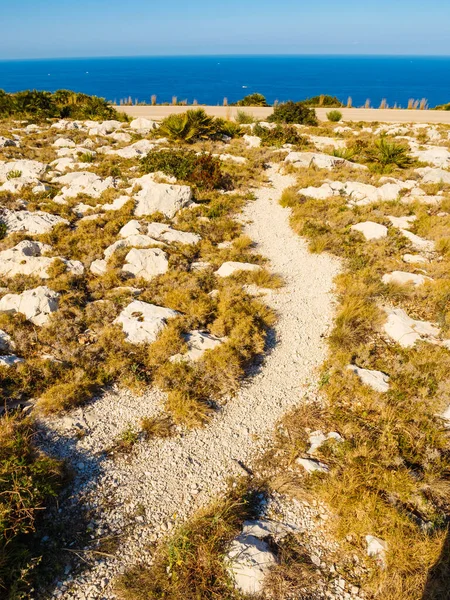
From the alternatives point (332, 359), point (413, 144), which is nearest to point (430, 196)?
point (413, 144)

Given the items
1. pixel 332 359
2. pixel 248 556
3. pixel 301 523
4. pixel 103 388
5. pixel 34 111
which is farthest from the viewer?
pixel 34 111

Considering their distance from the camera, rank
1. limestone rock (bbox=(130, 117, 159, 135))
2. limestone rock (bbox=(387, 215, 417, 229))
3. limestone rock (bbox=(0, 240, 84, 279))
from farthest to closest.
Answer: limestone rock (bbox=(130, 117, 159, 135)) < limestone rock (bbox=(387, 215, 417, 229)) < limestone rock (bbox=(0, 240, 84, 279))

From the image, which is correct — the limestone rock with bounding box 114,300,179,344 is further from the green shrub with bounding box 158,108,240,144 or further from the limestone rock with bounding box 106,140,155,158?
the green shrub with bounding box 158,108,240,144

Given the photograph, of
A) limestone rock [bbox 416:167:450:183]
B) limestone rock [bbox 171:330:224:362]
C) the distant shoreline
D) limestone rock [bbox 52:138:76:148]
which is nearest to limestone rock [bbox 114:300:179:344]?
limestone rock [bbox 171:330:224:362]

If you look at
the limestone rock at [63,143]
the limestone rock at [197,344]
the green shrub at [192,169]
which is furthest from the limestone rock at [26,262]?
the limestone rock at [63,143]

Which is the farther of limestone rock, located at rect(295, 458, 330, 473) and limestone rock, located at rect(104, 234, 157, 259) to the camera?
limestone rock, located at rect(104, 234, 157, 259)

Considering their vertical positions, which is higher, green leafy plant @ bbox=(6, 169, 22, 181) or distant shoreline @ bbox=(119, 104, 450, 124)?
distant shoreline @ bbox=(119, 104, 450, 124)

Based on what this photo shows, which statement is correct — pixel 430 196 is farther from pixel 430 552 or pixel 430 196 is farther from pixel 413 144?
pixel 430 552
